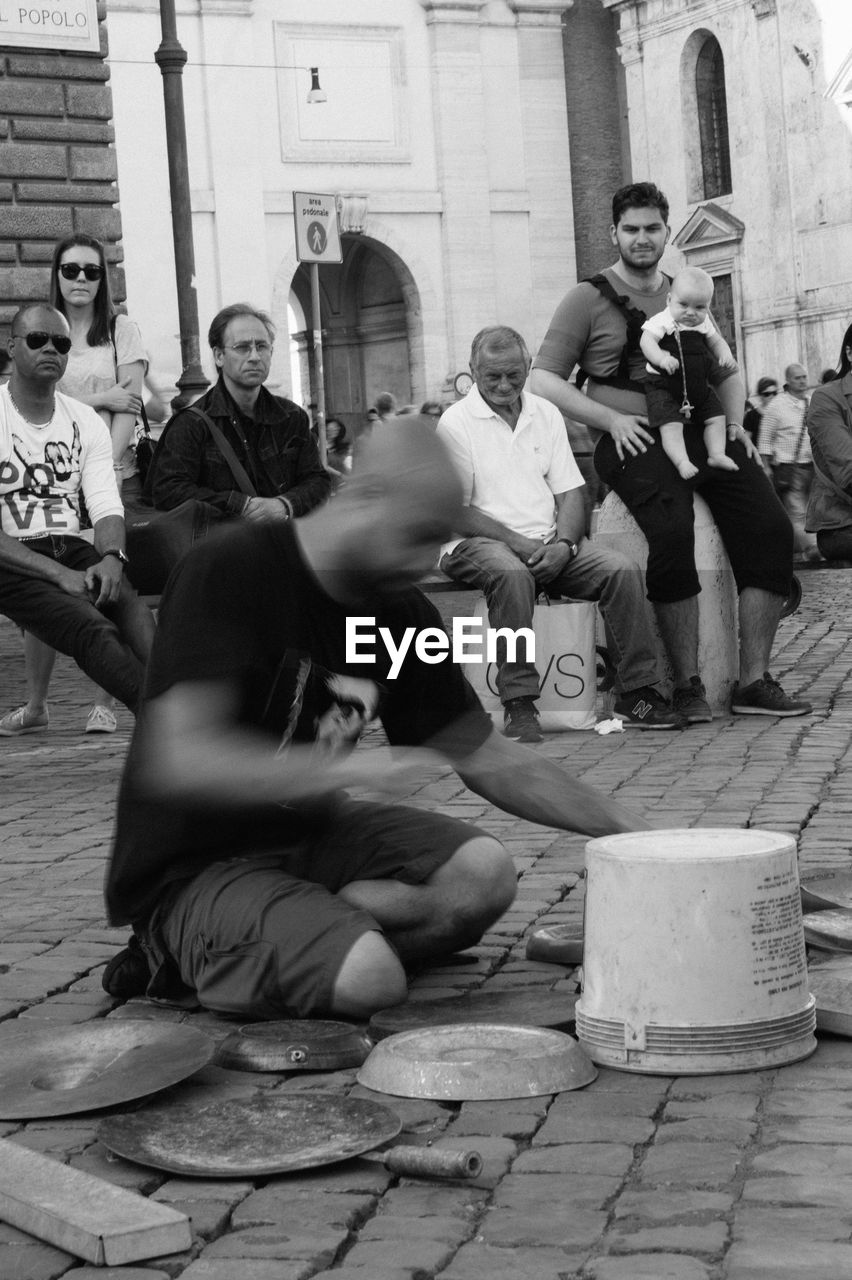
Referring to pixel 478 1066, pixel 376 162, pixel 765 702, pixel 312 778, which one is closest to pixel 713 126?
pixel 376 162

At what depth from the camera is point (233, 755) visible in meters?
3.69

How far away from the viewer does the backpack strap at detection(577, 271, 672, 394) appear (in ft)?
27.6

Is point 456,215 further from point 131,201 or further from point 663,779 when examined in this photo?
point 663,779

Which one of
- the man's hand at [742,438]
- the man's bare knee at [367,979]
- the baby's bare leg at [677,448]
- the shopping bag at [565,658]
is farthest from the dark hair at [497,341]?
the man's bare knee at [367,979]

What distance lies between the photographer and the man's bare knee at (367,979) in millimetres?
3855

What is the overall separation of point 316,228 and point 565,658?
6.40 meters

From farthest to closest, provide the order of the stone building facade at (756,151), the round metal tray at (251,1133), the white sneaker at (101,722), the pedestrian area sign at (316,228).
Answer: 1. the stone building facade at (756,151)
2. the pedestrian area sign at (316,228)
3. the white sneaker at (101,722)
4. the round metal tray at (251,1133)

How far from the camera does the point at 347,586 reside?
3752mm

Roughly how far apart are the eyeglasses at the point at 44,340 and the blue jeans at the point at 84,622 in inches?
26.8

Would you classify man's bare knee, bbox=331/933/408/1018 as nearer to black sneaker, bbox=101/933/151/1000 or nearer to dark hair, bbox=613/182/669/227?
black sneaker, bbox=101/933/151/1000

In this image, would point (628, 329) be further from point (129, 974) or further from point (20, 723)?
point (129, 974)

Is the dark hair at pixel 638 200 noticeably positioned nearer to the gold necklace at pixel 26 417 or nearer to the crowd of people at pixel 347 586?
the crowd of people at pixel 347 586

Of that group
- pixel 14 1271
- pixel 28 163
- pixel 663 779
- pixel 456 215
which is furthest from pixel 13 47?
pixel 456 215

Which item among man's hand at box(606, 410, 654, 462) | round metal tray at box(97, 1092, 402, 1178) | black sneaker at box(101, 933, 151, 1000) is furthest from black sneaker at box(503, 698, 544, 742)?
round metal tray at box(97, 1092, 402, 1178)
